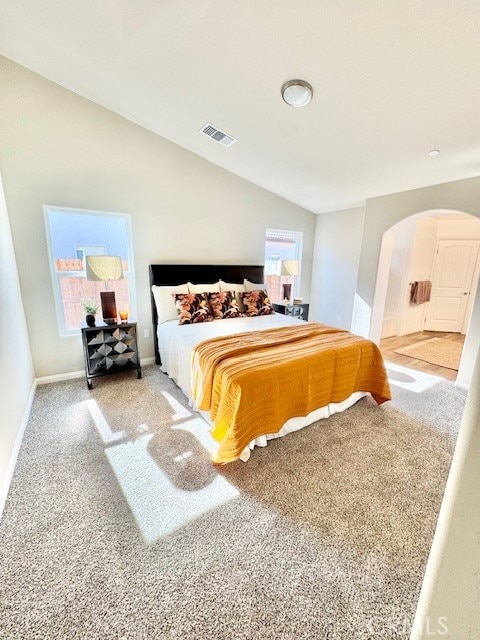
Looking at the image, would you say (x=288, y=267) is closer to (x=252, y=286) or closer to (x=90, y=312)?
(x=252, y=286)

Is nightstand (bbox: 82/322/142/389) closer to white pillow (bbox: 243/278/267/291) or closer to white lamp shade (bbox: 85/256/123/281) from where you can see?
white lamp shade (bbox: 85/256/123/281)

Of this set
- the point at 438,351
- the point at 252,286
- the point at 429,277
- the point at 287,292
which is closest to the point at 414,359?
the point at 438,351

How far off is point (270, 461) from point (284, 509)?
1.32ft

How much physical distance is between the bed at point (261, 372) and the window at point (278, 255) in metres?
1.72

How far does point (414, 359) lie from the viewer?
4.31 m

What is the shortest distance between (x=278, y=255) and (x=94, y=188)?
3.11 meters

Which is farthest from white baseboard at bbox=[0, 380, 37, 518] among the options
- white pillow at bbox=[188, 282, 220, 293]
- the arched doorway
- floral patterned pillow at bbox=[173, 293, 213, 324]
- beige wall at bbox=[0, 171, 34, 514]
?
the arched doorway

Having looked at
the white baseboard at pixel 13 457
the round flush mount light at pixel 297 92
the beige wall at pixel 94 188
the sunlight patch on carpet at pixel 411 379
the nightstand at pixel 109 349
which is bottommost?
the sunlight patch on carpet at pixel 411 379

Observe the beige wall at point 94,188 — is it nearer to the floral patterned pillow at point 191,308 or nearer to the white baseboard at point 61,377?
the white baseboard at point 61,377

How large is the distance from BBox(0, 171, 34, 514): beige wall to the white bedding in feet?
4.59

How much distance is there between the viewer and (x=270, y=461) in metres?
2.07

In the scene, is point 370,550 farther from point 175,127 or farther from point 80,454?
point 175,127

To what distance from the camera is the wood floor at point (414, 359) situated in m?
3.78

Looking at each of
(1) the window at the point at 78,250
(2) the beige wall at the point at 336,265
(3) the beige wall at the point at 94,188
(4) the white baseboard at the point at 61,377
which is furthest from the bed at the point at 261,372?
(2) the beige wall at the point at 336,265
